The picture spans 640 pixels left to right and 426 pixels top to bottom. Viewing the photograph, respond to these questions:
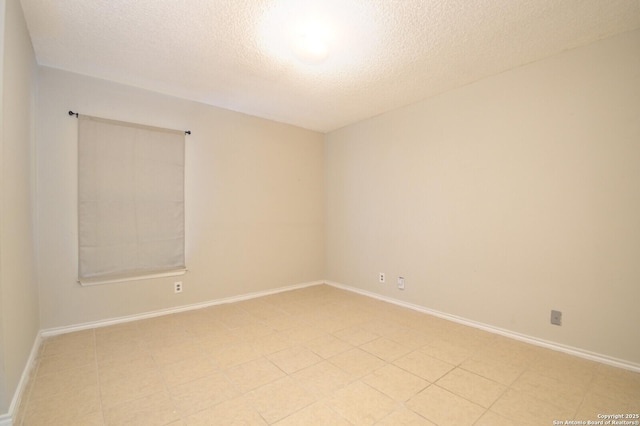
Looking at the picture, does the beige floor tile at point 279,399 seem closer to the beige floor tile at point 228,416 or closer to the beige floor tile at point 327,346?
the beige floor tile at point 228,416

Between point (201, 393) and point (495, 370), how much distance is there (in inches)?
79.0

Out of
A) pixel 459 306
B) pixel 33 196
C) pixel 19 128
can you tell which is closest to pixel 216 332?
pixel 33 196

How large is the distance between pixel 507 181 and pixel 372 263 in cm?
189

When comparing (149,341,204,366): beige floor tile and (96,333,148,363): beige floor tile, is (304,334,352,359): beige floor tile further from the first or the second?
(96,333,148,363): beige floor tile

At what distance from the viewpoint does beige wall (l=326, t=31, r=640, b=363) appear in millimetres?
2105

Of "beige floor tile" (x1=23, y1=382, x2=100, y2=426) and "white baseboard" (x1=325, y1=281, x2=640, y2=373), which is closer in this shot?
"beige floor tile" (x1=23, y1=382, x2=100, y2=426)

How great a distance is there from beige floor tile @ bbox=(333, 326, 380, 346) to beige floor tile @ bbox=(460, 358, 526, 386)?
779 mm

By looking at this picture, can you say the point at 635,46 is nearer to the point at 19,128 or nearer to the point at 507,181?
the point at 507,181

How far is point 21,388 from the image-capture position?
5.76 ft

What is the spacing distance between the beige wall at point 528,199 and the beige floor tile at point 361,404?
1626mm

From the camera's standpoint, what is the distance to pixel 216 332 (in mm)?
2723

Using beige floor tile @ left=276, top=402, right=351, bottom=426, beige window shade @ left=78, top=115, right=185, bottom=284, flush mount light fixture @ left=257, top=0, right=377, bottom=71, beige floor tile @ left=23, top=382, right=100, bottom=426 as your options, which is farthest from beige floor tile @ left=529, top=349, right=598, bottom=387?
beige window shade @ left=78, top=115, right=185, bottom=284

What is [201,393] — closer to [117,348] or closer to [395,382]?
[117,348]

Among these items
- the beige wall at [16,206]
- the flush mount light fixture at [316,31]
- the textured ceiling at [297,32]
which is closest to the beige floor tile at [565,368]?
the textured ceiling at [297,32]
